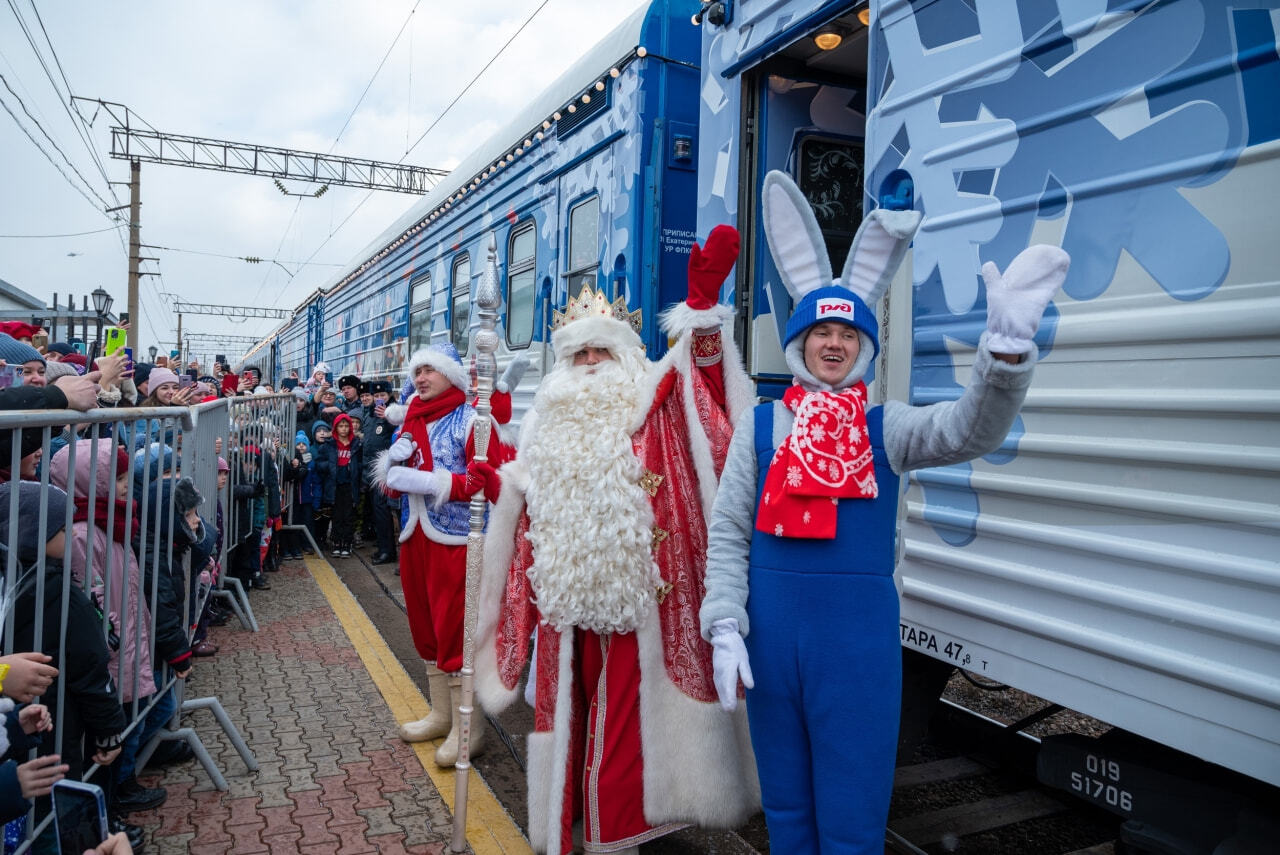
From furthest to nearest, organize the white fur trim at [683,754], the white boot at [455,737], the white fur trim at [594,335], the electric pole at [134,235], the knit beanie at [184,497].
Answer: the electric pole at [134,235]
the white boot at [455,737]
the knit beanie at [184,497]
the white fur trim at [594,335]
the white fur trim at [683,754]

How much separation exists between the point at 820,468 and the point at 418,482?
2193 mm

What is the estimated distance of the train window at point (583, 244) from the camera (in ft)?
16.1

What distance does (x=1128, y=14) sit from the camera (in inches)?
80.6

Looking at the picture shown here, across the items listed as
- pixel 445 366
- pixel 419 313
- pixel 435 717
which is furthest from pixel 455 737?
pixel 419 313

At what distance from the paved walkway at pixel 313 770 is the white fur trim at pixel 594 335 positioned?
70.9 inches

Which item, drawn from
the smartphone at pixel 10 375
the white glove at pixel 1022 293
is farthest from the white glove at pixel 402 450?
the white glove at pixel 1022 293

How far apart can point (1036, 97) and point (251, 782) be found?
3.74 meters

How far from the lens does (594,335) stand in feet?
9.96

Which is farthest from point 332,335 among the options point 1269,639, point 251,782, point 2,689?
point 1269,639

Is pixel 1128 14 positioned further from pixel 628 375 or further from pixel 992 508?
pixel 628 375

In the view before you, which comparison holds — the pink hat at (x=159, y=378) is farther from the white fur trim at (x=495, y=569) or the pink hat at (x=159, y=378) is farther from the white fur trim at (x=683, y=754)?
the white fur trim at (x=683, y=754)

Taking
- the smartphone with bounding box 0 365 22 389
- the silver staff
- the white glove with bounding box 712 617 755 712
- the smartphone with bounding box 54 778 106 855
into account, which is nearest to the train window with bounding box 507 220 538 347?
the silver staff

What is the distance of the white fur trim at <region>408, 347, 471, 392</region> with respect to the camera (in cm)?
402

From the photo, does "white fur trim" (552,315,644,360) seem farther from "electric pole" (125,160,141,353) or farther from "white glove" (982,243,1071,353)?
"electric pole" (125,160,141,353)
